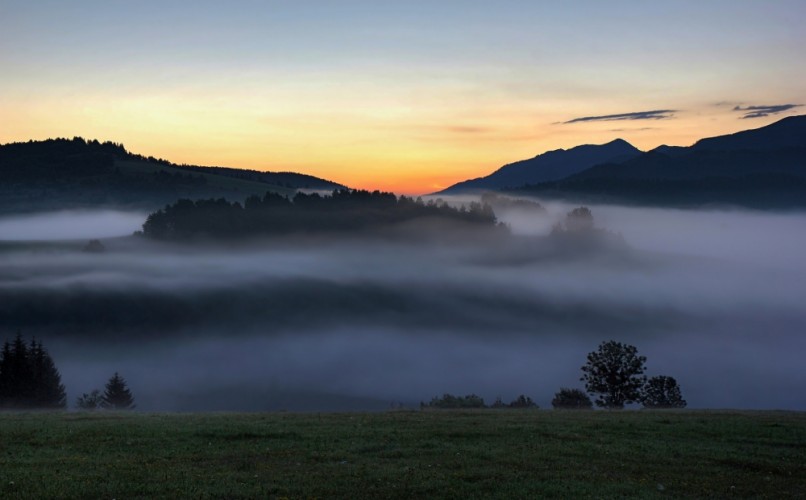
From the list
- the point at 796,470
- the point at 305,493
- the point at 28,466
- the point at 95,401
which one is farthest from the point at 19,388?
the point at 796,470

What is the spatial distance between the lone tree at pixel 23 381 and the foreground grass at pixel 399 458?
250 feet

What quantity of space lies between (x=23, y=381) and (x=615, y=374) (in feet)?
303

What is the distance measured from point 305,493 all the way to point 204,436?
14655 millimetres

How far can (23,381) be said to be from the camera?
4572 inches

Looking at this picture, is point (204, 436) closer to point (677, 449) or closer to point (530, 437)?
point (530, 437)

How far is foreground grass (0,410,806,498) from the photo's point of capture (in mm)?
27172

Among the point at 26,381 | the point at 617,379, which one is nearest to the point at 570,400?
the point at 617,379

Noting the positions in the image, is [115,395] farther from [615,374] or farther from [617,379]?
[617,379]

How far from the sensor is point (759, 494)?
2823 cm

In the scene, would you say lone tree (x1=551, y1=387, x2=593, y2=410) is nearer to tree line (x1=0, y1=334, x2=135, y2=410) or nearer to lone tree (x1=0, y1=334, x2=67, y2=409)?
tree line (x1=0, y1=334, x2=135, y2=410)

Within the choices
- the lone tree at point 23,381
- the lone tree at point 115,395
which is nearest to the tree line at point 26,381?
the lone tree at point 23,381

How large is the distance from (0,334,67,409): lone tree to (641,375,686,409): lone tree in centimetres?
9401

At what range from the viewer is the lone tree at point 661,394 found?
105 m

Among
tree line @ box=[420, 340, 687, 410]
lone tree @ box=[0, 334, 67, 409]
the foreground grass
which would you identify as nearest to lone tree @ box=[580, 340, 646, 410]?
tree line @ box=[420, 340, 687, 410]
